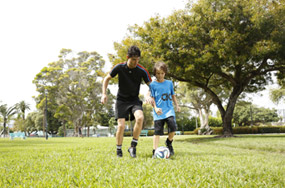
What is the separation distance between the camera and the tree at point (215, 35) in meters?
13.5

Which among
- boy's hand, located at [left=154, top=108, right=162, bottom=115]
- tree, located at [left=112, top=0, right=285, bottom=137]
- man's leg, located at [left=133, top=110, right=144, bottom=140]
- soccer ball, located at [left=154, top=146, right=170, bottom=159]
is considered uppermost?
tree, located at [left=112, top=0, right=285, bottom=137]

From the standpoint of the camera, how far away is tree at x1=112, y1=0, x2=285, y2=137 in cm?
1352

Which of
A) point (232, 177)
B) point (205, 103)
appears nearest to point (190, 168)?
point (232, 177)

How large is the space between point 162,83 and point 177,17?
39.6ft

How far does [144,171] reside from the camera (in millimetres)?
2852

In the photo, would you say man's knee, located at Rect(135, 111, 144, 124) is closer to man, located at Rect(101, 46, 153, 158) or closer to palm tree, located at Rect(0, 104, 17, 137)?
man, located at Rect(101, 46, 153, 158)

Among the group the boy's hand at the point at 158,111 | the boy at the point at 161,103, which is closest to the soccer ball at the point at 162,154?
the boy at the point at 161,103

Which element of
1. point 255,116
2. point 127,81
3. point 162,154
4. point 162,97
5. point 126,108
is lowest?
point 162,154

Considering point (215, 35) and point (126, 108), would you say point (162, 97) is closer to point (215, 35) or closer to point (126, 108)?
point (126, 108)

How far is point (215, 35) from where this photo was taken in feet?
45.4

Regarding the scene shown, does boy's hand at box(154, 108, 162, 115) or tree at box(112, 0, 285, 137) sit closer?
boy's hand at box(154, 108, 162, 115)

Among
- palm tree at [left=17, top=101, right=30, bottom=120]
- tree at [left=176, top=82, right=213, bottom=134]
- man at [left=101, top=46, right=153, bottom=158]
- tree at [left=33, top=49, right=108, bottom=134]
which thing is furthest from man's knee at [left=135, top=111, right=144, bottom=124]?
palm tree at [left=17, top=101, right=30, bottom=120]

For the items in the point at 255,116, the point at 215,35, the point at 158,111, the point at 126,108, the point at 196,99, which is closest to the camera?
the point at 158,111

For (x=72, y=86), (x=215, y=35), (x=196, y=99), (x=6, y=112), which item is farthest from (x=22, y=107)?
(x=215, y=35)
